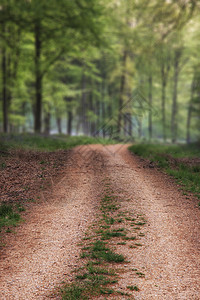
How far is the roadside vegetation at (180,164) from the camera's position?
9492mm

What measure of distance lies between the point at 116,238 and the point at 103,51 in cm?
2327

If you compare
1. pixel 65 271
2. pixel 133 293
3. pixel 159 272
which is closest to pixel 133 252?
pixel 159 272

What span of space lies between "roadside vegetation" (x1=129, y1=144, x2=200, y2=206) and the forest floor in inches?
21.0

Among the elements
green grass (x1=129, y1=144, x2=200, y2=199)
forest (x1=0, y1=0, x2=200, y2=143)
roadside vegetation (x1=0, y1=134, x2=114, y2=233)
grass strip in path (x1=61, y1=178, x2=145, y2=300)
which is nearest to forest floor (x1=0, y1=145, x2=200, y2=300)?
grass strip in path (x1=61, y1=178, x2=145, y2=300)

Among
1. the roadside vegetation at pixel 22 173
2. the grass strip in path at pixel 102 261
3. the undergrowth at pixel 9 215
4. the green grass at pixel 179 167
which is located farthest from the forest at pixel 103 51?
the undergrowth at pixel 9 215

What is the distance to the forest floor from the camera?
447 cm

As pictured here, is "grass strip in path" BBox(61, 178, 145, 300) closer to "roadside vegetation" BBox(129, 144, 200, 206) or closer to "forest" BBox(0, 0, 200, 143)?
"roadside vegetation" BBox(129, 144, 200, 206)

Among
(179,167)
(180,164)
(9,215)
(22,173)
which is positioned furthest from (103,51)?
(9,215)

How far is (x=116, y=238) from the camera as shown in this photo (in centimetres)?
598

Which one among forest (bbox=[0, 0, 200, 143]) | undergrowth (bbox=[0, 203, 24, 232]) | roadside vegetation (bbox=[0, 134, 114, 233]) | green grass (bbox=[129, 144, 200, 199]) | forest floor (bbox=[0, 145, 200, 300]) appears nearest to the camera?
forest floor (bbox=[0, 145, 200, 300])

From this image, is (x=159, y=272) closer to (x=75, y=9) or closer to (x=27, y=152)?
(x=27, y=152)

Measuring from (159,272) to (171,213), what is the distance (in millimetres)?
2715

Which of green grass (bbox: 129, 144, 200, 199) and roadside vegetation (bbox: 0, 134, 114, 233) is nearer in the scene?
roadside vegetation (bbox: 0, 134, 114, 233)

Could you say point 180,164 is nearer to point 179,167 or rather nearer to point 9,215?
point 179,167
